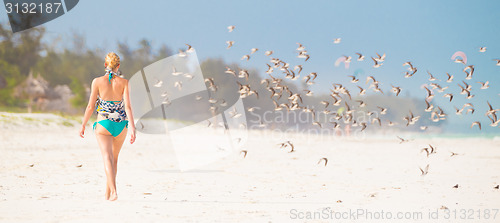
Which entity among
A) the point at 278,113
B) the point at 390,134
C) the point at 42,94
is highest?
the point at 42,94

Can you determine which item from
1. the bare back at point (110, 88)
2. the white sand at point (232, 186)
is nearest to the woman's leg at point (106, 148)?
the bare back at point (110, 88)

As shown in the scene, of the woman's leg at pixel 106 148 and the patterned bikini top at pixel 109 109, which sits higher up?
the patterned bikini top at pixel 109 109

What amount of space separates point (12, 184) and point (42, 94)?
2706 centimetres

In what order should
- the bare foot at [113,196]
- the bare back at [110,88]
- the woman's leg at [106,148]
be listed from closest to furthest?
the bare back at [110,88] → the woman's leg at [106,148] → the bare foot at [113,196]

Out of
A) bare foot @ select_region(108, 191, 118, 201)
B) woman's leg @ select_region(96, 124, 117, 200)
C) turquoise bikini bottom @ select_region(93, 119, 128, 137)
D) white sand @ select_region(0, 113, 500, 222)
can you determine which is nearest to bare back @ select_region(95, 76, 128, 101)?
turquoise bikini bottom @ select_region(93, 119, 128, 137)

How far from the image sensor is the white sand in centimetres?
767

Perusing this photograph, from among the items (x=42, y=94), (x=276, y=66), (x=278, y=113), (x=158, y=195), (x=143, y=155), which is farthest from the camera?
(x=278, y=113)

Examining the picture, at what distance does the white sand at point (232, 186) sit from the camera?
767cm

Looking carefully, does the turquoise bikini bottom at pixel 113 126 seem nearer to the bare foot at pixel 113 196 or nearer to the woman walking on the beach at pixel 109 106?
the woman walking on the beach at pixel 109 106

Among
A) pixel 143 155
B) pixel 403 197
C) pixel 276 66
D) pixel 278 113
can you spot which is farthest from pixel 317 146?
pixel 278 113

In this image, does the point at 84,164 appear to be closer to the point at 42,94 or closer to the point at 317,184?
the point at 317,184

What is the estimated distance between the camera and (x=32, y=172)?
12.2m

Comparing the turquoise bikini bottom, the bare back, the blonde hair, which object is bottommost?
the turquoise bikini bottom

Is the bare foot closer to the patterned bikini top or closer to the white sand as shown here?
the white sand
